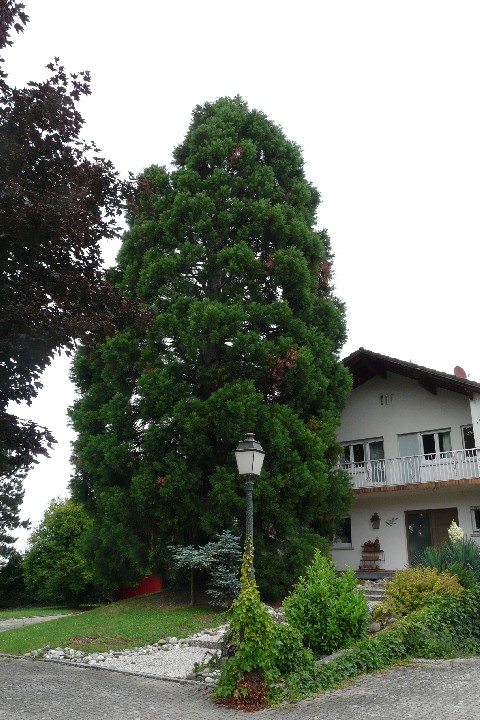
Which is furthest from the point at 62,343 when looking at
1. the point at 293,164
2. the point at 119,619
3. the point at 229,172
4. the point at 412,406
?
the point at 412,406

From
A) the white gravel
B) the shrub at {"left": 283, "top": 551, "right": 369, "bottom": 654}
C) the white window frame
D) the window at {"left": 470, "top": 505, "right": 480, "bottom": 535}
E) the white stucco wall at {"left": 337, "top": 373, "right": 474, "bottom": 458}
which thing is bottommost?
the white gravel

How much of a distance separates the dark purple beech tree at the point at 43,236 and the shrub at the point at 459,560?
9356 mm

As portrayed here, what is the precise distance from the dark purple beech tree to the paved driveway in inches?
140

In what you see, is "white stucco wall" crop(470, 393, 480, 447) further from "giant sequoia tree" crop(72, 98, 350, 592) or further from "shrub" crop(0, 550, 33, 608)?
"shrub" crop(0, 550, 33, 608)

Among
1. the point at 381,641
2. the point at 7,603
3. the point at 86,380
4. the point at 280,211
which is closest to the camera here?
the point at 381,641

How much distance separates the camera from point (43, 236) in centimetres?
1023

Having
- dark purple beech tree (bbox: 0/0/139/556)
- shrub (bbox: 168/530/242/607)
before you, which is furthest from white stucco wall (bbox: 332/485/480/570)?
dark purple beech tree (bbox: 0/0/139/556)

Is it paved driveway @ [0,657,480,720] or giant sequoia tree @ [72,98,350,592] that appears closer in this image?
paved driveway @ [0,657,480,720]

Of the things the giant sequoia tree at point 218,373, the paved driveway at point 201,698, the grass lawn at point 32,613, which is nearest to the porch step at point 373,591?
the giant sequoia tree at point 218,373

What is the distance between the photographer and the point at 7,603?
32.2m

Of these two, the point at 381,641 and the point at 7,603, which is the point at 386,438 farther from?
the point at 7,603

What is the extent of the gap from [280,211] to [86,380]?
7.99 meters

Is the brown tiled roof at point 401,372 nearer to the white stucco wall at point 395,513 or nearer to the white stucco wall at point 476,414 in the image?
the white stucco wall at point 476,414

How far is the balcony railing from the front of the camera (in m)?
20.6
